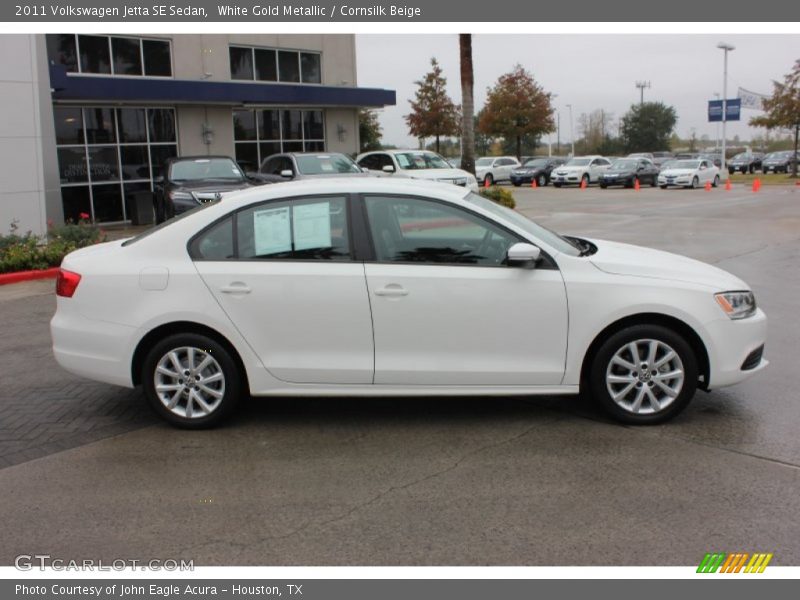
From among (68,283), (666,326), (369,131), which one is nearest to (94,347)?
(68,283)

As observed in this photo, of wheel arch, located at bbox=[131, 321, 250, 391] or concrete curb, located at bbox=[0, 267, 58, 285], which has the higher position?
wheel arch, located at bbox=[131, 321, 250, 391]

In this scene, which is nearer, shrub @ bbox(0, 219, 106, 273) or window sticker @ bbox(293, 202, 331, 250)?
window sticker @ bbox(293, 202, 331, 250)

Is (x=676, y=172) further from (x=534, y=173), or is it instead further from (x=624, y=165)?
(x=534, y=173)

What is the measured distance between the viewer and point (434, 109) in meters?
53.6

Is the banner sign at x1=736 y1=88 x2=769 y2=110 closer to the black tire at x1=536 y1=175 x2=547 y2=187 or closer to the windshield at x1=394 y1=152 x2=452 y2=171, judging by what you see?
the black tire at x1=536 y1=175 x2=547 y2=187

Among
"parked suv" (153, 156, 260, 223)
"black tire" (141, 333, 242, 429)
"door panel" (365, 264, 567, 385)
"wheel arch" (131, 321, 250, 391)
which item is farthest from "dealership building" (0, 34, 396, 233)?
"door panel" (365, 264, 567, 385)

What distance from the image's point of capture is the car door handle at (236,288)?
5.21 metres

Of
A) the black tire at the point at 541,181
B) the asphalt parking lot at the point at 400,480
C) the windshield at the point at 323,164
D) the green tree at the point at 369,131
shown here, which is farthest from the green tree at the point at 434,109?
the asphalt parking lot at the point at 400,480

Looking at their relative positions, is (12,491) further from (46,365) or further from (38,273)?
(38,273)

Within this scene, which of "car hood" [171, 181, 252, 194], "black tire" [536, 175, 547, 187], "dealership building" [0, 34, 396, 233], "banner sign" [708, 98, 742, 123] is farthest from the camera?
"banner sign" [708, 98, 742, 123]

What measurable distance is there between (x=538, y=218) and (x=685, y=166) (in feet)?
62.8

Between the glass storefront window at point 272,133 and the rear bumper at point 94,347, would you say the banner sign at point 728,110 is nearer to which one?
the glass storefront window at point 272,133

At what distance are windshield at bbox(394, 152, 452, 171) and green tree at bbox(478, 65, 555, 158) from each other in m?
36.2

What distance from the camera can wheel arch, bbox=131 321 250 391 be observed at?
5.29 meters
